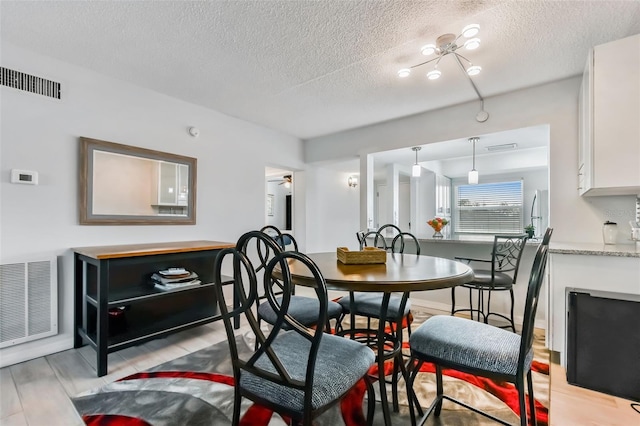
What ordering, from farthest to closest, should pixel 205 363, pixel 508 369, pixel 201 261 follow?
pixel 201 261 < pixel 205 363 < pixel 508 369

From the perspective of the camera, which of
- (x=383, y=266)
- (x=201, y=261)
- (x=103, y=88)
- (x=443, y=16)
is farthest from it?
(x=201, y=261)

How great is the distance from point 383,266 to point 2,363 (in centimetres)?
277

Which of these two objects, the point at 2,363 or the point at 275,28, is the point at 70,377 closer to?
the point at 2,363

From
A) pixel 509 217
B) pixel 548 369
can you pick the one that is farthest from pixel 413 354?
pixel 509 217

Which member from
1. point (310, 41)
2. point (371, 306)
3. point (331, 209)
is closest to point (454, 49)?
point (310, 41)

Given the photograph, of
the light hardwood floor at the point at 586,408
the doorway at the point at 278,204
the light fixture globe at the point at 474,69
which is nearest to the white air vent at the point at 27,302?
the light hardwood floor at the point at 586,408

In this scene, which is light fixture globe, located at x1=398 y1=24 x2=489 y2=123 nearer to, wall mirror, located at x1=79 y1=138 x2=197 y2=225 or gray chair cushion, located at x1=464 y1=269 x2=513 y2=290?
gray chair cushion, located at x1=464 y1=269 x2=513 y2=290

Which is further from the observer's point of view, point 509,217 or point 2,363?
point 509,217

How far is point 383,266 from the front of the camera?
5.55 ft

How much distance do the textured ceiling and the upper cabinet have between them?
18cm

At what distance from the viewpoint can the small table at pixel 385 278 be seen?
1275 mm

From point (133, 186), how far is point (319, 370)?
2.70 metres

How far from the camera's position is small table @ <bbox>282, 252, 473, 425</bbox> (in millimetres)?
1275

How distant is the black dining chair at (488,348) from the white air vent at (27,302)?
2698mm
